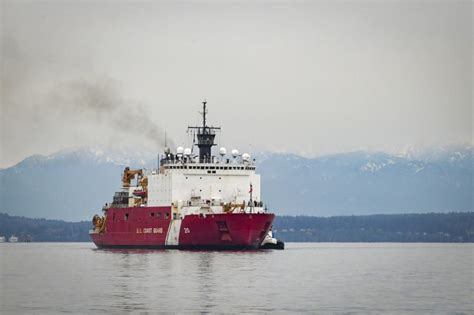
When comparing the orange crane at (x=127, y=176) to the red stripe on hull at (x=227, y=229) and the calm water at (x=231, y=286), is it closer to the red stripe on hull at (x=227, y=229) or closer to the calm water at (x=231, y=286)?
the red stripe on hull at (x=227, y=229)

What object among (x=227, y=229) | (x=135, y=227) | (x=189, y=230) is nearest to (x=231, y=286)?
(x=227, y=229)

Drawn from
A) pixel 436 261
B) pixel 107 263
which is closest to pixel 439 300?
pixel 107 263

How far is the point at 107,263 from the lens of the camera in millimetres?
71812

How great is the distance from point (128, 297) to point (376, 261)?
35.0 m

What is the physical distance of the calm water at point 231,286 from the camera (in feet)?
149

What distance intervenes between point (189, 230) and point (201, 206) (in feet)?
6.36

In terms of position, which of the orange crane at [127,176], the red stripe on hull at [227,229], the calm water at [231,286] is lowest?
the calm water at [231,286]

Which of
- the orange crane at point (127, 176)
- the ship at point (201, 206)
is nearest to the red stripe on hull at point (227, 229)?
the ship at point (201, 206)

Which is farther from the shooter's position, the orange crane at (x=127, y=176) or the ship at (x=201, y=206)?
the orange crane at (x=127, y=176)

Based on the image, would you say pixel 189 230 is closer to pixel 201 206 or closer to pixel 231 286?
pixel 201 206

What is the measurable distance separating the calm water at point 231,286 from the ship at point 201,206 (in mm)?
5322

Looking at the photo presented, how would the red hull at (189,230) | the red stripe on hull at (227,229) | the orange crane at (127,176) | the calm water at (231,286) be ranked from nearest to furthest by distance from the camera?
1. the calm water at (231,286)
2. the red stripe on hull at (227,229)
3. the red hull at (189,230)
4. the orange crane at (127,176)

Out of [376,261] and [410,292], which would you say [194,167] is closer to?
[376,261]

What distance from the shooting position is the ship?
80.4m
